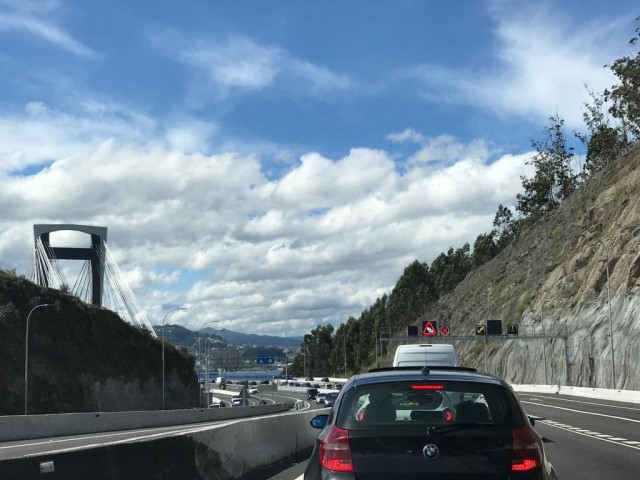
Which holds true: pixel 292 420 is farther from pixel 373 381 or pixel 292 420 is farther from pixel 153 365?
pixel 153 365

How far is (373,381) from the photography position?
6367 mm

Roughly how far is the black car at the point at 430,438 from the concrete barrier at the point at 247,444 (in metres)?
4.40

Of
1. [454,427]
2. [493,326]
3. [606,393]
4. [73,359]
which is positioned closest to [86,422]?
[606,393]

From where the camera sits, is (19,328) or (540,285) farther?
(540,285)

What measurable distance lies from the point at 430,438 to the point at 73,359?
62748 mm

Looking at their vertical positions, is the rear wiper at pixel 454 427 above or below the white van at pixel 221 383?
above

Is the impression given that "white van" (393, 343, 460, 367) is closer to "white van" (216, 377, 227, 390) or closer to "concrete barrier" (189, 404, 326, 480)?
"concrete barrier" (189, 404, 326, 480)

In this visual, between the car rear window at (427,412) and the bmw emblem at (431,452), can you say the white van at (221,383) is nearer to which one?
the car rear window at (427,412)

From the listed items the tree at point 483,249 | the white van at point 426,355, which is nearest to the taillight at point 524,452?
the white van at point 426,355

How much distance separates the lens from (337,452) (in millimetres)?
5785

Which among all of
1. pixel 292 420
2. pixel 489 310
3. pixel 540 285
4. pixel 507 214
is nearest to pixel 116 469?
pixel 292 420

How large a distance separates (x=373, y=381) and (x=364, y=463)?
848mm

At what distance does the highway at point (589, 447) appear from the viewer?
12.3 metres

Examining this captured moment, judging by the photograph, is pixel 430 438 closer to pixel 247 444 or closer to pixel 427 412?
pixel 427 412
